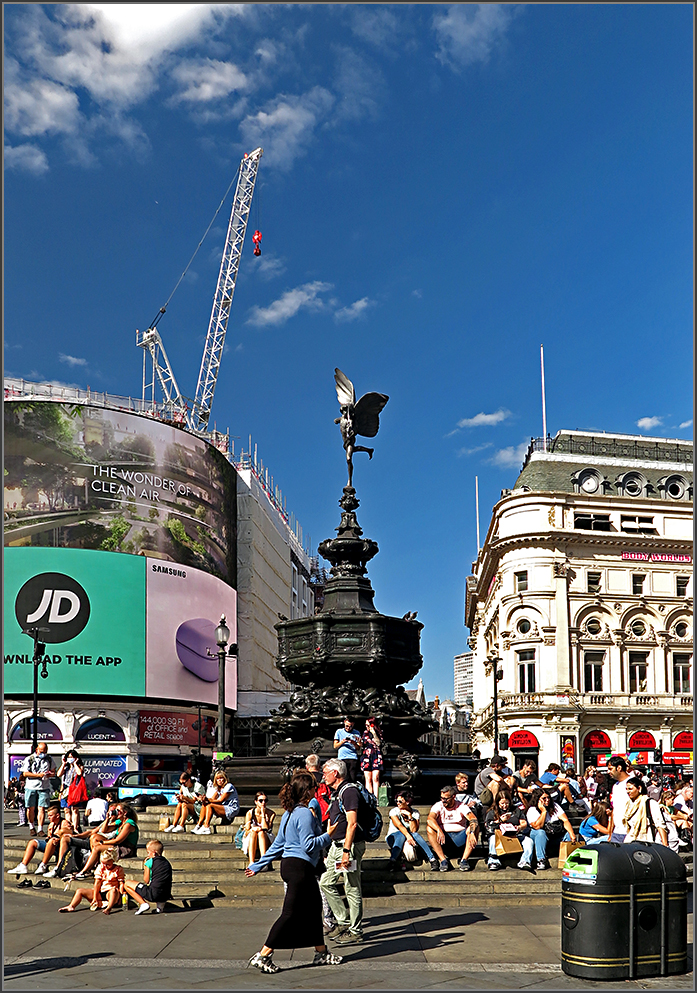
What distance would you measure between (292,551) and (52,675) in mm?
43058

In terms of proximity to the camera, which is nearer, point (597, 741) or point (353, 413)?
point (353, 413)

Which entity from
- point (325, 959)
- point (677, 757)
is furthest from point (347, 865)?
point (677, 757)

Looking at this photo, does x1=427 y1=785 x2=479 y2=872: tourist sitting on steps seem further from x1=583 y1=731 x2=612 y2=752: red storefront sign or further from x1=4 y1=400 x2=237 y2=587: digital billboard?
x1=4 y1=400 x2=237 y2=587: digital billboard

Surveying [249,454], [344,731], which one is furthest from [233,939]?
[249,454]

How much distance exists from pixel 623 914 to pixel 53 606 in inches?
2073

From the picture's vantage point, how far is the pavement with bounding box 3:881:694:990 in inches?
298

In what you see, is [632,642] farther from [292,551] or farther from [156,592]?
[292,551]

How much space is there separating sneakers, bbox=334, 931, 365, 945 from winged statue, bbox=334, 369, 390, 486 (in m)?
10.5

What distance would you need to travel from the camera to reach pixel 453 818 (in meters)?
12.4

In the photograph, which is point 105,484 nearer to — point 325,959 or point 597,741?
point 597,741

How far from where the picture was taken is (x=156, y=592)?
198 ft

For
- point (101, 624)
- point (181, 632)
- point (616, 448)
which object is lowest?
point (181, 632)

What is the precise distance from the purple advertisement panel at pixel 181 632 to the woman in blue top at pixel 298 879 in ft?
169

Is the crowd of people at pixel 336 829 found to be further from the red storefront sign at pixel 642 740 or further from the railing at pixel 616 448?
the railing at pixel 616 448
